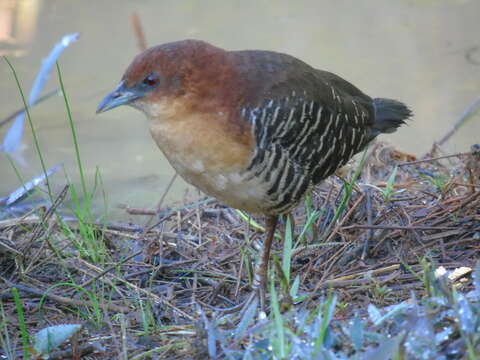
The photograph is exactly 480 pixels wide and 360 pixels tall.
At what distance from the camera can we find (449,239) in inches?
151

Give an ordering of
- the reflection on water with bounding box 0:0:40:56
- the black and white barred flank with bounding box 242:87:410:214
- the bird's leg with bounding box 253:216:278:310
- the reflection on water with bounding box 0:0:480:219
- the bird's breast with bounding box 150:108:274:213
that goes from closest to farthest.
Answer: the bird's breast with bounding box 150:108:274:213, the black and white barred flank with bounding box 242:87:410:214, the bird's leg with bounding box 253:216:278:310, the reflection on water with bounding box 0:0:480:219, the reflection on water with bounding box 0:0:40:56

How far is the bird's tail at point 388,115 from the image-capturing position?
4.38m

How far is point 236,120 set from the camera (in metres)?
3.34

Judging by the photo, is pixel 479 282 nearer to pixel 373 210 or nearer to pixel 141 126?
pixel 373 210

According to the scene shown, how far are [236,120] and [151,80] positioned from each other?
0.40 meters

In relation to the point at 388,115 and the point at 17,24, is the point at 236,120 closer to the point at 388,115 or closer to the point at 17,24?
the point at 388,115

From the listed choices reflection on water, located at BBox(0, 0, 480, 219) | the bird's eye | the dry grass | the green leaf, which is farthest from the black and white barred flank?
reflection on water, located at BBox(0, 0, 480, 219)

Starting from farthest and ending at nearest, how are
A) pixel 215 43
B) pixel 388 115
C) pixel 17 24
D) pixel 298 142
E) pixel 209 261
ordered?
1. pixel 17 24
2. pixel 215 43
3. pixel 388 115
4. pixel 209 261
5. pixel 298 142

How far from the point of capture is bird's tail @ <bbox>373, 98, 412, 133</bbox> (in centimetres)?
438

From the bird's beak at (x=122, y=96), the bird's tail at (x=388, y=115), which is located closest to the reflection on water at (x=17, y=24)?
the bird's tail at (x=388, y=115)

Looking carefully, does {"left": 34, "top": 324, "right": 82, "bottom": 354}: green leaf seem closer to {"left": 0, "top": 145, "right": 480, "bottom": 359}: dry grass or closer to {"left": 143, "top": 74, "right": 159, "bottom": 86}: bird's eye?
{"left": 0, "top": 145, "right": 480, "bottom": 359}: dry grass

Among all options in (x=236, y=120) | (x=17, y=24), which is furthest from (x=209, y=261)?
(x=17, y=24)

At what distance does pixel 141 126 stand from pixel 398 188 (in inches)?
107

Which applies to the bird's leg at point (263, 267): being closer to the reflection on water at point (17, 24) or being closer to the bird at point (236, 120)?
the bird at point (236, 120)
